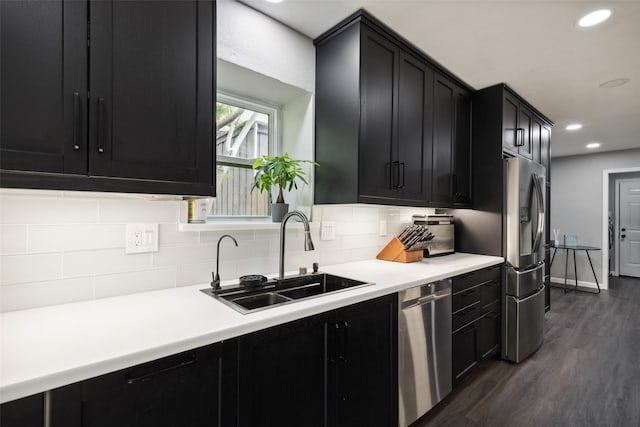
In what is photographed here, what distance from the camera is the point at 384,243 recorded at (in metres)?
2.56

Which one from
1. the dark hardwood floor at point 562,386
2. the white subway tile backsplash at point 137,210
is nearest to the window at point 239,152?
the white subway tile backsplash at point 137,210

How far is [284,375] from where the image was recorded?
1.19 m

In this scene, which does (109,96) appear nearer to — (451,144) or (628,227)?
(451,144)

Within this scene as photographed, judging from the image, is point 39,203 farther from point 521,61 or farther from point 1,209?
point 521,61

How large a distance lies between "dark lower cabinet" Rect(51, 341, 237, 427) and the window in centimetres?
102

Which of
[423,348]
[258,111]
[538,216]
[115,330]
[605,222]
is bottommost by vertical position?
[423,348]

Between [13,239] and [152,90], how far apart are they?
75 centimetres

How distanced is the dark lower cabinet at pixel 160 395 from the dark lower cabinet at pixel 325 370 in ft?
0.22

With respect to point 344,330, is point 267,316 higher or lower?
higher

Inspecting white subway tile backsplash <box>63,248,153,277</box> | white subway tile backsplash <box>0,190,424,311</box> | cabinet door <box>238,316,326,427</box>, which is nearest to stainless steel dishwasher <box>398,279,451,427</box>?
cabinet door <box>238,316,326,427</box>

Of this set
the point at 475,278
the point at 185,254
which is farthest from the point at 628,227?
the point at 185,254

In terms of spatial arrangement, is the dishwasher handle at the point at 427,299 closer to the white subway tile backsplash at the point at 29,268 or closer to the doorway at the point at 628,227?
the white subway tile backsplash at the point at 29,268

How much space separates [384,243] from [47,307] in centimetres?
209

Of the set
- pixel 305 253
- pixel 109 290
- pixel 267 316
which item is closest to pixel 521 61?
pixel 305 253
